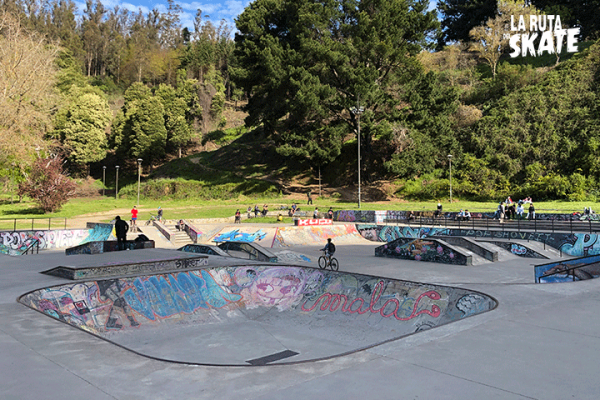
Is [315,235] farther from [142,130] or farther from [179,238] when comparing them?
[142,130]

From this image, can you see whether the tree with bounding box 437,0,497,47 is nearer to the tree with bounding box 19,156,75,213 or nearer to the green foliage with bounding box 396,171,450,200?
the green foliage with bounding box 396,171,450,200

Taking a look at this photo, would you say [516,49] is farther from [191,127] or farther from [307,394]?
[307,394]

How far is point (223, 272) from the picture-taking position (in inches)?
534

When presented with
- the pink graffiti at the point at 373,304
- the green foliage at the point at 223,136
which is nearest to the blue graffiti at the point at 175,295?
the pink graffiti at the point at 373,304

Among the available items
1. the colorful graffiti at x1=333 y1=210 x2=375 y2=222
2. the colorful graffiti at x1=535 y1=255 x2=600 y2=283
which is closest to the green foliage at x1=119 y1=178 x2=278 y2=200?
the colorful graffiti at x1=333 y1=210 x2=375 y2=222

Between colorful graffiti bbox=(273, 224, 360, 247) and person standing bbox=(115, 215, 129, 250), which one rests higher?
person standing bbox=(115, 215, 129, 250)

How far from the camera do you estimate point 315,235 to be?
2655 centimetres

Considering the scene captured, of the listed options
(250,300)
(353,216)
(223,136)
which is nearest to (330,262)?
(250,300)

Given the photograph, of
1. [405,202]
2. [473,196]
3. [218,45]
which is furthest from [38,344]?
[218,45]

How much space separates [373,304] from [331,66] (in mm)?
38854

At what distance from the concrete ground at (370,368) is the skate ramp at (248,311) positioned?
1792 millimetres

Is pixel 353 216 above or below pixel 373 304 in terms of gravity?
above

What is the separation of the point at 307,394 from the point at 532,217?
Answer: 26.6 metres

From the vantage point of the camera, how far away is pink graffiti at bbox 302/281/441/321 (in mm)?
10484
